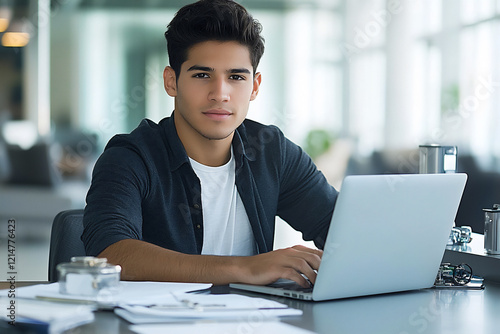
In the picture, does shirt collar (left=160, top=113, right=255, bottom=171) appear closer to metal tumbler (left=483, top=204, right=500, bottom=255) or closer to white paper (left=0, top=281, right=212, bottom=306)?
white paper (left=0, top=281, right=212, bottom=306)

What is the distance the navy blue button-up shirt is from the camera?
4.63 feet

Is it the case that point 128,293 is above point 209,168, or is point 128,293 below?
below

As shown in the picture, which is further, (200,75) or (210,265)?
(200,75)

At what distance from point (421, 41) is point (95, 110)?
293cm

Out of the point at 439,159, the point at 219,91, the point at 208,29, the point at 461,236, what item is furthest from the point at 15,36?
the point at 461,236

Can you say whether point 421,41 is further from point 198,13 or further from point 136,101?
point 198,13

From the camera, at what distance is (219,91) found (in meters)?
1.62

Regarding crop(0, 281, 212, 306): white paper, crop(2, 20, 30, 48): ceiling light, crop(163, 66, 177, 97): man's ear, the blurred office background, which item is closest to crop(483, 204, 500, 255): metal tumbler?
crop(0, 281, 212, 306): white paper

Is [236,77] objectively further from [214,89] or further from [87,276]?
[87,276]

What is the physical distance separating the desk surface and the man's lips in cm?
51

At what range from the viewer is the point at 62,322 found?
36.9 inches

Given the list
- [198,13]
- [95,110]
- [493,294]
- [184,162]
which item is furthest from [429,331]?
[95,110]

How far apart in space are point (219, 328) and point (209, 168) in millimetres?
785

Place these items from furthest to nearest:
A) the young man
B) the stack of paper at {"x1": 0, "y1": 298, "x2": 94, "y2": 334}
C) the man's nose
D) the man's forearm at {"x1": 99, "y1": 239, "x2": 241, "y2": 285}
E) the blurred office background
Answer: the blurred office background < the man's nose < the young man < the man's forearm at {"x1": 99, "y1": 239, "x2": 241, "y2": 285} < the stack of paper at {"x1": 0, "y1": 298, "x2": 94, "y2": 334}
